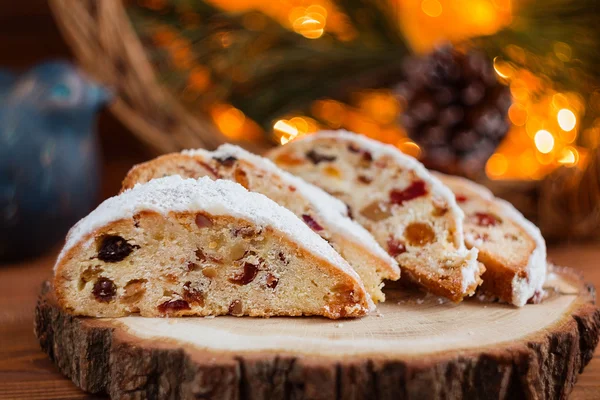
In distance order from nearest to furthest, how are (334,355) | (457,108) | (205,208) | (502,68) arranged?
1. (334,355)
2. (205,208)
3. (457,108)
4. (502,68)

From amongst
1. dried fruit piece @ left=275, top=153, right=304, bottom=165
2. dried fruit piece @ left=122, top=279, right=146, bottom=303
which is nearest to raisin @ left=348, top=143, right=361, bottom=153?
dried fruit piece @ left=275, top=153, right=304, bottom=165

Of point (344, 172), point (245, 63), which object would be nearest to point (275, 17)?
point (245, 63)

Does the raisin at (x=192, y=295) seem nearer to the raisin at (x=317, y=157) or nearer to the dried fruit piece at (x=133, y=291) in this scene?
the dried fruit piece at (x=133, y=291)

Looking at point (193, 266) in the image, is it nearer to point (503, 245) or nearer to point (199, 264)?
point (199, 264)

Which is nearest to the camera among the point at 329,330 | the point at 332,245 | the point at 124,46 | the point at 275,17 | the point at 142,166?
the point at 329,330

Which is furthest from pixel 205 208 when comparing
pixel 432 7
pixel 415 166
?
pixel 432 7

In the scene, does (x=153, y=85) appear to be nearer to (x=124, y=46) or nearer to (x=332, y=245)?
(x=124, y=46)

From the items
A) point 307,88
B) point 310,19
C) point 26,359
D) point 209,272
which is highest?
point 310,19
